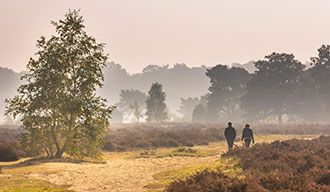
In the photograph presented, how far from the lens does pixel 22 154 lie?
1916cm

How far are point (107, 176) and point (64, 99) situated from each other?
6.91 m

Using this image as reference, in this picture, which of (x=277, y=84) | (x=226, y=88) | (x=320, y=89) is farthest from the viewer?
(x=226, y=88)

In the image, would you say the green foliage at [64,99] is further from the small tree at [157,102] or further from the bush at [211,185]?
the small tree at [157,102]

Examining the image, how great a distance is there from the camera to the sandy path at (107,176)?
37.4 feet

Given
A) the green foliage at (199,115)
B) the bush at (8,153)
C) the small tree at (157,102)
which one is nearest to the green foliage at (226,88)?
the green foliage at (199,115)

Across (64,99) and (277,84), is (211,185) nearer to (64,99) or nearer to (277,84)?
(64,99)

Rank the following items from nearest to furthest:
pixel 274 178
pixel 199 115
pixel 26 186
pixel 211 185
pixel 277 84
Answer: pixel 211 185, pixel 274 178, pixel 26 186, pixel 277 84, pixel 199 115

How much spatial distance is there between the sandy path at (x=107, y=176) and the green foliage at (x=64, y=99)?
2.57 meters

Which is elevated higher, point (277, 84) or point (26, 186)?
point (277, 84)

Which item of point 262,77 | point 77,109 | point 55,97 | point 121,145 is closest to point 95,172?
point 77,109

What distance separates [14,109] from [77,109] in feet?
12.2

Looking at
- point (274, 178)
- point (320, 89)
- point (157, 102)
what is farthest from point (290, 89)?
point (274, 178)

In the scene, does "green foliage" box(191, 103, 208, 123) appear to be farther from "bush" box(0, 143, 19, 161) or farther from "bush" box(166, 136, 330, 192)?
"bush" box(166, 136, 330, 192)

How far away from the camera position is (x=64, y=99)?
18.3 m
